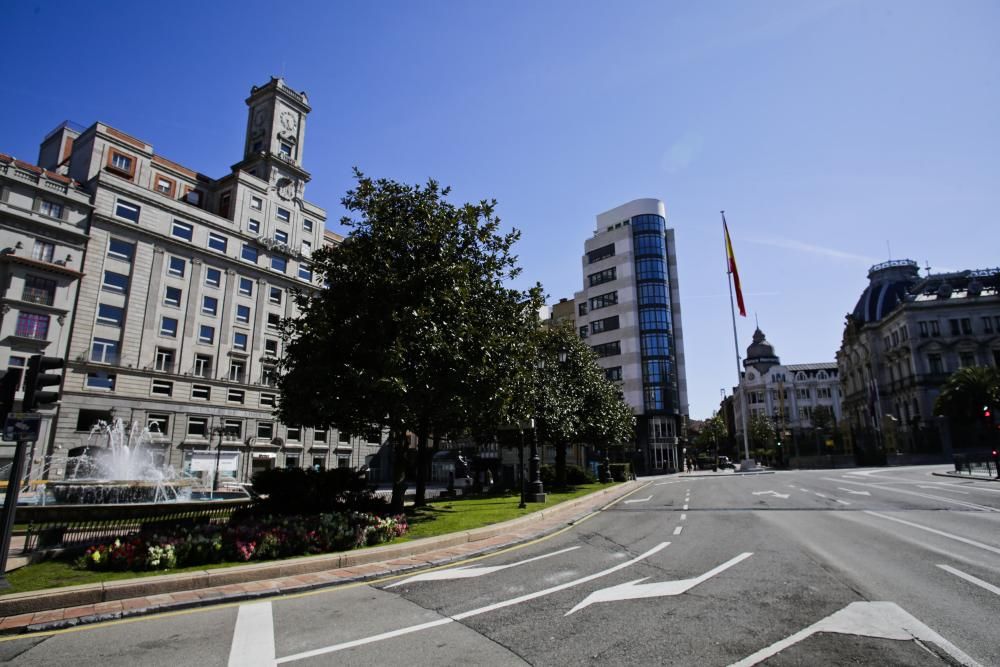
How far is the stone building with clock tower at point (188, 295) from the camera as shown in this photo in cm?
4106

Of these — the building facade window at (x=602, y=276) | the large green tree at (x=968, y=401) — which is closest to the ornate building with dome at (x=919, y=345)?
the large green tree at (x=968, y=401)

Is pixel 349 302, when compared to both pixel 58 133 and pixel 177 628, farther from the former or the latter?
pixel 58 133

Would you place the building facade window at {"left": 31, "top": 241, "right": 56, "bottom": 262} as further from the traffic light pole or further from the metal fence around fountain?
the traffic light pole

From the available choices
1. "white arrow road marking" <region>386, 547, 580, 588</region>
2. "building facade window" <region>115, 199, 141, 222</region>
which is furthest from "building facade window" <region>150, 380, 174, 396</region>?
"white arrow road marking" <region>386, 547, 580, 588</region>

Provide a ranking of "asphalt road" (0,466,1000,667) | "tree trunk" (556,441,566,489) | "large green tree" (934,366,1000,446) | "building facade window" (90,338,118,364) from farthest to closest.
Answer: "large green tree" (934,366,1000,446)
"building facade window" (90,338,118,364)
"tree trunk" (556,441,566,489)
"asphalt road" (0,466,1000,667)

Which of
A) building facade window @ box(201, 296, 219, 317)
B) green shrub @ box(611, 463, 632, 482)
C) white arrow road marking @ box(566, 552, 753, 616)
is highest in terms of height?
building facade window @ box(201, 296, 219, 317)

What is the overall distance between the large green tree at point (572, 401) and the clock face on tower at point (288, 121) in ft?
147

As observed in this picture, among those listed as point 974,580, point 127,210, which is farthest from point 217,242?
point 974,580

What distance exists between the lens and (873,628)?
5324 mm

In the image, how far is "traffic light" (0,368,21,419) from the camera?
25.7 ft

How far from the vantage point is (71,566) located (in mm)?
8445

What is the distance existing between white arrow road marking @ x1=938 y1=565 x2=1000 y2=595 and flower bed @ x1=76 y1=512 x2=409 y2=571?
9879mm

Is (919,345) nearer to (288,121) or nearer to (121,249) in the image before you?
(288,121)

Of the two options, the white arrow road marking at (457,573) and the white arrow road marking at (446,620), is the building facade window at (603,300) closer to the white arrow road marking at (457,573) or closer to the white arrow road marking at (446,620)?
the white arrow road marking at (457,573)
